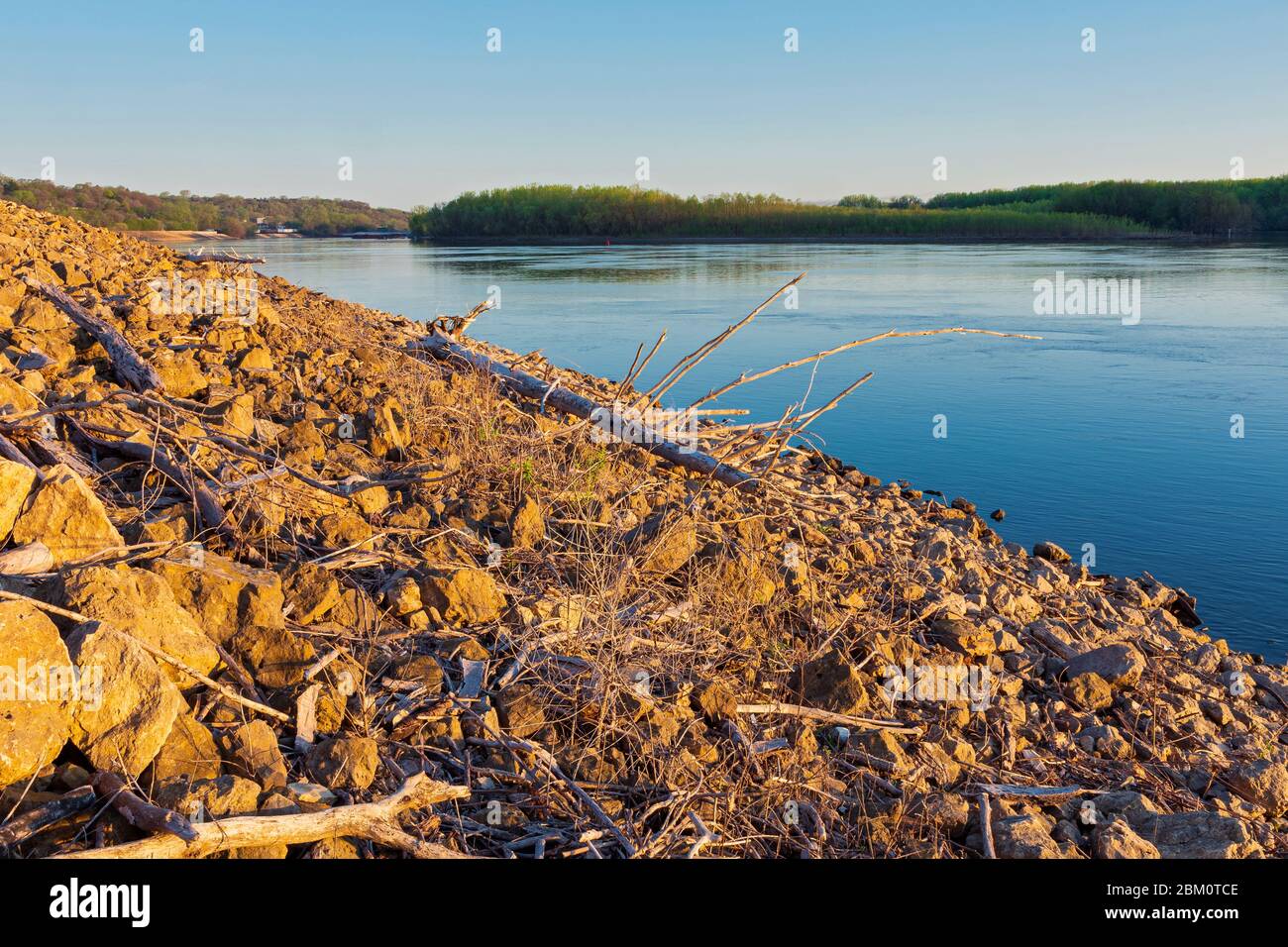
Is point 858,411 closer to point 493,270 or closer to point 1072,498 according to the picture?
point 1072,498

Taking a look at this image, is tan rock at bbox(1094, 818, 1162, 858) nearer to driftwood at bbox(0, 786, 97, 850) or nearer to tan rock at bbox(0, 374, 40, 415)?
driftwood at bbox(0, 786, 97, 850)

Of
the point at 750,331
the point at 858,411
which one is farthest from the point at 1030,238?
the point at 858,411

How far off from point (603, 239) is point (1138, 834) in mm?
64206

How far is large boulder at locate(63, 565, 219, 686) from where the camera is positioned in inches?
111

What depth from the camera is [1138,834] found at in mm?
3506

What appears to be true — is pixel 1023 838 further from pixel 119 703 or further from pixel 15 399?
pixel 15 399

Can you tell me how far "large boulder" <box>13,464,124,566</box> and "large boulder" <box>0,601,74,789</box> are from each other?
0.65 metres

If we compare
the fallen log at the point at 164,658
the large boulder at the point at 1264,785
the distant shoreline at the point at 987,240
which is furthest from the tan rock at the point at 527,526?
the distant shoreline at the point at 987,240

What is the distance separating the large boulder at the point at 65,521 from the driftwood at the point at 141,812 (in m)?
0.97

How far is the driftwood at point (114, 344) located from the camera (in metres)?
5.11

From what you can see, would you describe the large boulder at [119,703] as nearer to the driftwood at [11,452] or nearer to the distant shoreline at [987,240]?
the driftwood at [11,452]

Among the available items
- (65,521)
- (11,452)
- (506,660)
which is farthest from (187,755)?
(11,452)

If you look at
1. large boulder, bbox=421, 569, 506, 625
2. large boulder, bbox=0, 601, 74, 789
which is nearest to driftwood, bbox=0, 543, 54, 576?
large boulder, bbox=0, 601, 74, 789

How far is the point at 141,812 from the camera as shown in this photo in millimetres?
2404
